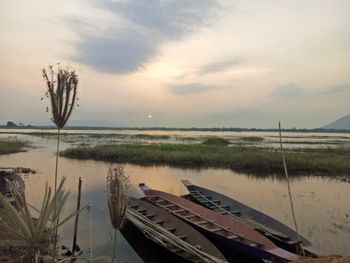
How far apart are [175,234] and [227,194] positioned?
7765 mm

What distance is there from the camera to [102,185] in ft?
58.1

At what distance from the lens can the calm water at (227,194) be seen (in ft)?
33.0

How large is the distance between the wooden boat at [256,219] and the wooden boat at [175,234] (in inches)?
78.4

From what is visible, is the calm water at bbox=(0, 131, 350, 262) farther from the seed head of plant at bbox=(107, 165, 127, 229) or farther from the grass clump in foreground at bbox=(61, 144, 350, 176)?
the seed head of plant at bbox=(107, 165, 127, 229)

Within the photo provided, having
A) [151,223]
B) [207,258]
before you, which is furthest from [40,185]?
[207,258]

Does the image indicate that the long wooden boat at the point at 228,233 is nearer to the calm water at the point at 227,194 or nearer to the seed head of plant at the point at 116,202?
the calm water at the point at 227,194

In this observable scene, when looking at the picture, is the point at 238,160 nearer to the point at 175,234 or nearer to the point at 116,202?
the point at 175,234

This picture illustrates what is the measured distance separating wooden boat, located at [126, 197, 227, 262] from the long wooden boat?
43 cm

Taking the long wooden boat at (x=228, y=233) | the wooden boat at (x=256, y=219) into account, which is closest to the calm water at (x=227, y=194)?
the wooden boat at (x=256, y=219)

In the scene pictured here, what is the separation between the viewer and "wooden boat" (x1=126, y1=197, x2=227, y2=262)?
7504mm

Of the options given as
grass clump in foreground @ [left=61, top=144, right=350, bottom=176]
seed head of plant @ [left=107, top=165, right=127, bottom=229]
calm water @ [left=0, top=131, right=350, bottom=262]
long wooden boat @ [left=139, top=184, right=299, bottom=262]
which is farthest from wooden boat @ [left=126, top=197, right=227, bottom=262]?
grass clump in foreground @ [left=61, top=144, right=350, bottom=176]

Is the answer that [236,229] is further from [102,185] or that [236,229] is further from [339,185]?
[339,185]

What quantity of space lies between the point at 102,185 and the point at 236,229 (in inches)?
396

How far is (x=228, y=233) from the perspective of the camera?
8984mm
